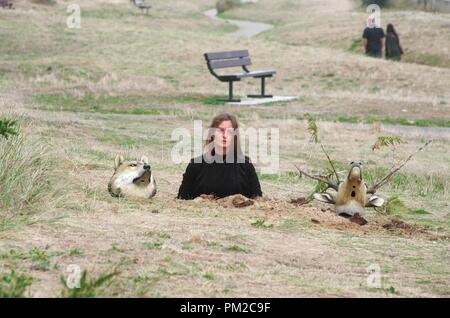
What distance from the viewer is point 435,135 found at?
809 inches

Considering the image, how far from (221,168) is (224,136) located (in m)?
0.31

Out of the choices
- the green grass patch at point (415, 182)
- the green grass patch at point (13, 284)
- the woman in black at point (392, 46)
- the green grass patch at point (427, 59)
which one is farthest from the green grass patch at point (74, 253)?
the woman in black at point (392, 46)

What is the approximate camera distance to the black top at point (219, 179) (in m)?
10.9

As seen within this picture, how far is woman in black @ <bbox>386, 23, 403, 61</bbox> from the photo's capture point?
3831 cm

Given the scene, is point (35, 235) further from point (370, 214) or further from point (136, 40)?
point (136, 40)

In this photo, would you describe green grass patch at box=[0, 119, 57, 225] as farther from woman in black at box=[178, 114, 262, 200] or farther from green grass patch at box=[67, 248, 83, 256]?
woman in black at box=[178, 114, 262, 200]

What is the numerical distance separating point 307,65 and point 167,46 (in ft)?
17.4

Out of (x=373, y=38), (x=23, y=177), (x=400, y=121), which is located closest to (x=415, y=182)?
(x=23, y=177)

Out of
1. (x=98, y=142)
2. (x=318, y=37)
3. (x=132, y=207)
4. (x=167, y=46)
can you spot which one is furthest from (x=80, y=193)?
(x=318, y=37)

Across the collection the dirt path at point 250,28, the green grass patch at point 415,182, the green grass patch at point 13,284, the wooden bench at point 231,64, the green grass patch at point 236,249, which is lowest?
the dirt path at point 250,28

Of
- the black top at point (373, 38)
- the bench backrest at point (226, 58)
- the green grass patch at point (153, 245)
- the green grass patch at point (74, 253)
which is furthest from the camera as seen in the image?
the black top at point (373, 38)

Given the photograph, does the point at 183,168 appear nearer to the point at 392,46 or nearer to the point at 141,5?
the point at 392,46

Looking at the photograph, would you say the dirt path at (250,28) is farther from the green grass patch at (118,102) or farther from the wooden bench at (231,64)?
the green grass patch at (118,102)

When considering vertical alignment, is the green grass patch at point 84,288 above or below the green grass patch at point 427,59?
above
